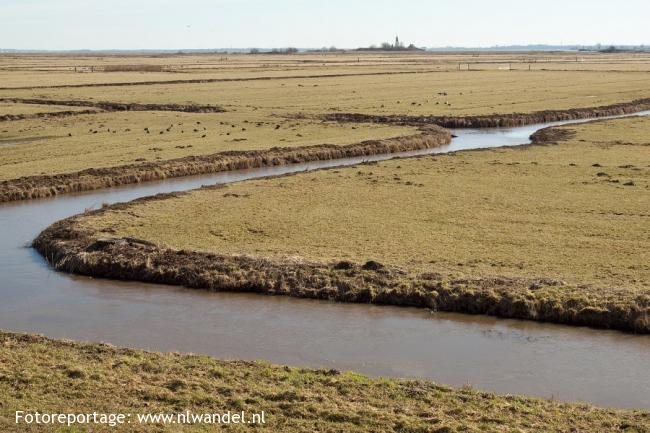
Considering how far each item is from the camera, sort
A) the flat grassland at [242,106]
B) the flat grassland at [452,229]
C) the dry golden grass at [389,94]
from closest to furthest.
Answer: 1. the flat grassland at [452,229]
2. the flat grassland at [242,106]
3. the dry golden grass at [389,94]

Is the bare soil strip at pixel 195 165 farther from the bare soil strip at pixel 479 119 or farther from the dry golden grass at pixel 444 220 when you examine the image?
the bare soil strip at pixel 479 119

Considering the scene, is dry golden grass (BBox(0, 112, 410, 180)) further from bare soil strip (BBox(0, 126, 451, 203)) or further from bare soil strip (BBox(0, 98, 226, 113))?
bare soil strip (BBox(0, 98, 226, 113))

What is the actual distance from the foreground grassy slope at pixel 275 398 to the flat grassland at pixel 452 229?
16.2ft

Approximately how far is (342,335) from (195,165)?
847 inches

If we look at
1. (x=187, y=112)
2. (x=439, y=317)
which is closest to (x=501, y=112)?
(x=187, y=112)

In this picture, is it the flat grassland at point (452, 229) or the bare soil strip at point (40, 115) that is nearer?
the flat grassland at point (452, 229)

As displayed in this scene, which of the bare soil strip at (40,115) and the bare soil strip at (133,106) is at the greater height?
the bare soil strip at (133,106)

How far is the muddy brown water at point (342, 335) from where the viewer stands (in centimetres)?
1374

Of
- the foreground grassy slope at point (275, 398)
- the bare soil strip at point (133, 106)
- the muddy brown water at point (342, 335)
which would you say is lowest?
the muddy brown water at point (342, 335)

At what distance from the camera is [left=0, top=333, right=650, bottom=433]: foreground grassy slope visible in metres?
10.9

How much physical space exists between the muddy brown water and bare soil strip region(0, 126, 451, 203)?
35.8 feet

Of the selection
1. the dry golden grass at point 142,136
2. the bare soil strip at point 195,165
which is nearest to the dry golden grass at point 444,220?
the bare soil strip at point 195,165

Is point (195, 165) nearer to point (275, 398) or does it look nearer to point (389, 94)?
point (275, 398)

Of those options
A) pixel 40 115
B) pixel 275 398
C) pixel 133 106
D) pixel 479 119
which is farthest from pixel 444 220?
pixel 133 106
